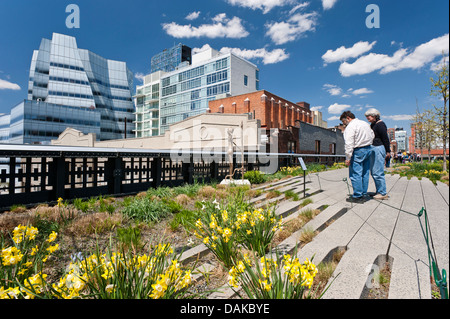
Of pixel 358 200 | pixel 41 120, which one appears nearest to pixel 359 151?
pixel 358 200

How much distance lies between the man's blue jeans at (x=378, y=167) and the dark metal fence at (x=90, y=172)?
6181mm

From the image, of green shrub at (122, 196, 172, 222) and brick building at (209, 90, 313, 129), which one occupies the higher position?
brick building at (209, 90, 313, 129)

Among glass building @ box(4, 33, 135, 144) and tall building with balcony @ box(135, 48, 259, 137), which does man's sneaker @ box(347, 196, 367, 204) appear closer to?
tall building with balcony @ box(135, 48, 259, 137)

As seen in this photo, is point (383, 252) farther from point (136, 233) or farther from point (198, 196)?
point (198, 196)

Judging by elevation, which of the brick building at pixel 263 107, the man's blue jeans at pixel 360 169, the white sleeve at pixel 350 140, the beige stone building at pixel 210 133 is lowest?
the man's blue jeans at pixel 360 169

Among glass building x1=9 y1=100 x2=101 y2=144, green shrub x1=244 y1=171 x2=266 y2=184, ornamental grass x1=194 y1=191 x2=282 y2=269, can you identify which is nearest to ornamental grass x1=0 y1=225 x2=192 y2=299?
ornamental grass x1=194 y1=191 x2=282 y2=269

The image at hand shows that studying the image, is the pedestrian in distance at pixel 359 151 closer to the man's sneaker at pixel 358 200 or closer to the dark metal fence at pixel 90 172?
the man's sneaker at pixel 358 200

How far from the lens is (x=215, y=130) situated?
19969mm

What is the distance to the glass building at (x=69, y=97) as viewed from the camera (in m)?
56.5

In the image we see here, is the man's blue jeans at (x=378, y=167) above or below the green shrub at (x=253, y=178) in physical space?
above

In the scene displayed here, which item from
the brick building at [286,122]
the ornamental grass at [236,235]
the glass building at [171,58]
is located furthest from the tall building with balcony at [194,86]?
the ornamental grass at [236,235]

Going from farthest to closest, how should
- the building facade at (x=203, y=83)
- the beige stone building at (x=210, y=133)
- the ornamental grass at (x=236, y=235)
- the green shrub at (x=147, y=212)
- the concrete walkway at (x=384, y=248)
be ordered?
1. the building facade at (x=203, y=83)
2. the beige stone building at (x=210, y=133)
3. the green shrub at (x=147, y=212)
4. the ornamental grass at (x=236, y=235)
5. the concrete walkway at (x=384, y=248)

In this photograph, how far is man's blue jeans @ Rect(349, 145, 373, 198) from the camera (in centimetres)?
410
